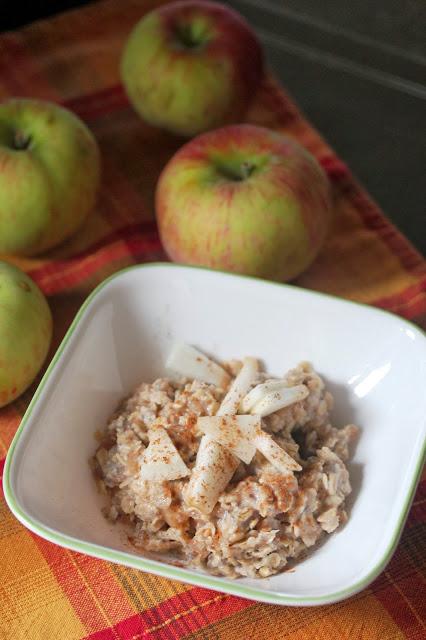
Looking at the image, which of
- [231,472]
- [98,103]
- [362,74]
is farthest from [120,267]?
[362,74]

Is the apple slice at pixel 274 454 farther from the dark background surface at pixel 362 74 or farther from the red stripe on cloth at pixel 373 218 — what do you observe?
the dark background surface at pixel 362 74

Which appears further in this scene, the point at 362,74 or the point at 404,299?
the point at 362,74

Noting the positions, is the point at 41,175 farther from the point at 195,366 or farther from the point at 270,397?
the point at 270,397

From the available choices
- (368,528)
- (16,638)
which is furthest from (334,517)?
(16,638)

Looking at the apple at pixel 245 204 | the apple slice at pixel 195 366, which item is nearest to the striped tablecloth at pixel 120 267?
the apple at pixel 245 204

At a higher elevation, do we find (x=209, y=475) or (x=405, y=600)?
(x=209, y=475)

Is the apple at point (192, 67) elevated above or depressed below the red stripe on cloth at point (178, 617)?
above

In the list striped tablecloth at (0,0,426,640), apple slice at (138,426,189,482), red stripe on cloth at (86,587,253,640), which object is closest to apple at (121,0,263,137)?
striped tablecloth at (0,0,426,640)

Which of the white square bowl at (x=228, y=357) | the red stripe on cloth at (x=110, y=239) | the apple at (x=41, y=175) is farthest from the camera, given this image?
the red stripe on cloth at (x=110, y=239)
